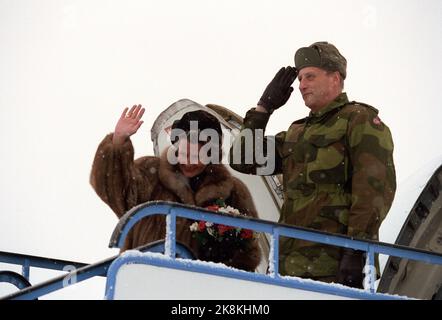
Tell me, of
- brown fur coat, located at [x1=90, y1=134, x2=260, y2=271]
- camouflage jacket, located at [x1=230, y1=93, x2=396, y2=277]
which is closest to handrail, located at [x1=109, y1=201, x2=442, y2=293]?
camouflage jacket, located at [x1=230, y1=93, x2=396, y2=277]

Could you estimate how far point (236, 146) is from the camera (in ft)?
19.7

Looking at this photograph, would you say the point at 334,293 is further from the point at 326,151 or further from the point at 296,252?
the point at 326,151

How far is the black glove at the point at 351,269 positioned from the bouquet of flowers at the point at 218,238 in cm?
142

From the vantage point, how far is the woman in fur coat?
6.61 m

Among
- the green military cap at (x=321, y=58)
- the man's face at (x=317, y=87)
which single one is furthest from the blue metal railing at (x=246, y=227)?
the green military cap at (x=321, y=58)

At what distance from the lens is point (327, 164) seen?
5.55 metres

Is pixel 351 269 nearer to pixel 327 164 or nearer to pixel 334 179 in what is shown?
pixel 334 179

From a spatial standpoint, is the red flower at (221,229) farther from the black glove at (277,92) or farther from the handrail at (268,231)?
the handrail at (268,231)

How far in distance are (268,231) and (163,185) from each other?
2170 mm

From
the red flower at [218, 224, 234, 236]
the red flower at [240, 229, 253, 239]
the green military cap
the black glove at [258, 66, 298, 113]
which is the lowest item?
the red flower at [240, 229, 253, 239]

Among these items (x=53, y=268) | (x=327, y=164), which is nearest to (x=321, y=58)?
(x=327, y=164)

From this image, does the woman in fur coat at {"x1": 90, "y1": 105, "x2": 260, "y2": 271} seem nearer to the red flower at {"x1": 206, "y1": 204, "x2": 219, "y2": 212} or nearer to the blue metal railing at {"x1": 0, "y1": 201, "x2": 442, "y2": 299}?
the red flower at {"x1": 206, "y1": 204, "x2": 219, "y2": 212}

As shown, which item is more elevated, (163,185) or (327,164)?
(327,164)

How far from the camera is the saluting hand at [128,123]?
643cm
